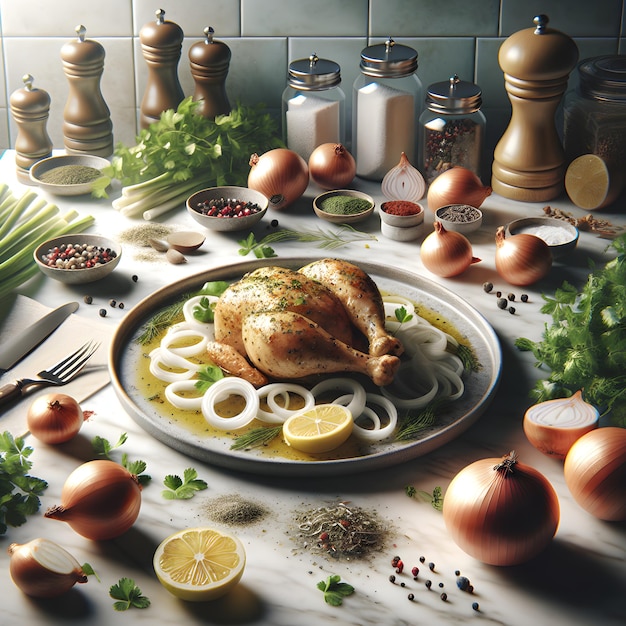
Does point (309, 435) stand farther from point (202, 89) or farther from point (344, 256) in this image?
point (202, 89)

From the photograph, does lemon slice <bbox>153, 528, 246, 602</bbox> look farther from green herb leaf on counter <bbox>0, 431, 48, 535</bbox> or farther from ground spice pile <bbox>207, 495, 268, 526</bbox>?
green herb leaf on counter <bbox>0, 431, 48, 535</bbox>

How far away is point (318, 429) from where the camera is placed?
1752 mm

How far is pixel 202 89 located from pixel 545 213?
4.11 ft

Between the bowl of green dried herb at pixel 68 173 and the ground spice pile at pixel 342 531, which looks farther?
the bowl of green dried herb at pixel 68 173

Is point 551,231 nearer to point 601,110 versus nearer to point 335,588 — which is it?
point 601,110

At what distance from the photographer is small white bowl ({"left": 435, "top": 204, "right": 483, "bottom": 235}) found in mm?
2650

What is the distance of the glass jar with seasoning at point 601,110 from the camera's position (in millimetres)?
2674

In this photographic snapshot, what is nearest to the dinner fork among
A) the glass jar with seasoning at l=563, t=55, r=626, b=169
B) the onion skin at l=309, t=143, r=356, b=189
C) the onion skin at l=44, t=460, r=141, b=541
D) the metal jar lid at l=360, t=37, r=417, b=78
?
the onion skin at l=44, t=460, r=141, b=541

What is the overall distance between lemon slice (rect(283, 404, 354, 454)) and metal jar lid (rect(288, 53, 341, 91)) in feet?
4.75

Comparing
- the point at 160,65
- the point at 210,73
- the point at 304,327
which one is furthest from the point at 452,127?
the point at 304,327

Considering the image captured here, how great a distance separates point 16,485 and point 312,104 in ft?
5.80

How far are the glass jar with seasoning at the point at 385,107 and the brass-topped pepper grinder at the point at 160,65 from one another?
63cm

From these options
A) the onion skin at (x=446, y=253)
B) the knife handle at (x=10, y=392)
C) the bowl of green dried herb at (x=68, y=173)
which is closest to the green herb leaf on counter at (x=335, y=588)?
the knife handle at (x=10, y=392)

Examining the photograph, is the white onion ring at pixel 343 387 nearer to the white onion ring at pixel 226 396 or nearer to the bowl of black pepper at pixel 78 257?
the white onion ring at pixel 226 396
